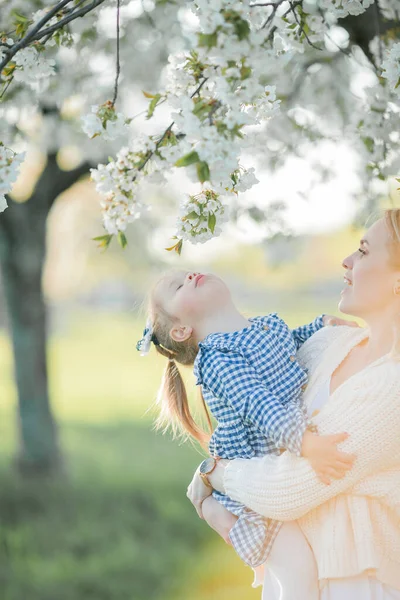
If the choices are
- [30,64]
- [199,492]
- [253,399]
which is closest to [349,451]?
[253,399]

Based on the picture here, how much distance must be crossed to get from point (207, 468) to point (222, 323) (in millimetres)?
444

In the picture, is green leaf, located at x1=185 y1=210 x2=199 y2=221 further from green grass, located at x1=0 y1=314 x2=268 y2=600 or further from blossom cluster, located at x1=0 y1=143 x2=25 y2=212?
green grass, located at x1=0 y1=314 x2=268 y2=600

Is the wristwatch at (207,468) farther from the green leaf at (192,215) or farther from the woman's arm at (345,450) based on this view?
the green leaf at (192,215)

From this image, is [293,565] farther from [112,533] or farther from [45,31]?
[112,533]

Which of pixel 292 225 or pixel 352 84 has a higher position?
pixel 352 84

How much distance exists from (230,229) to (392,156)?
2248 millimetres

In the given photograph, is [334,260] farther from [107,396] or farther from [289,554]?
[289,554]

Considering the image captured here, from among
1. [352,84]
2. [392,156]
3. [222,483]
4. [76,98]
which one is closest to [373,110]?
[392,156]

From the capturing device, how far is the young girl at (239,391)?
2.12m

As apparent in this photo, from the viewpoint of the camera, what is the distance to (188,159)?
5.33 feet

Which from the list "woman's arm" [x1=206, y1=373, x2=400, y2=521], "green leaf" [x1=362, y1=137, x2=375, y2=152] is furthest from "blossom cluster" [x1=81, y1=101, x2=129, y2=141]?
"green leaf" [x1=362, y1=137, x2=375, y2=152]

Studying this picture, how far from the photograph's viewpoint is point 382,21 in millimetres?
3365

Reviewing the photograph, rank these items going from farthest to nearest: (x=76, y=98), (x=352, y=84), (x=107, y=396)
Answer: (x=107, y=396), (x=76, y=98), (x=352, y=84)

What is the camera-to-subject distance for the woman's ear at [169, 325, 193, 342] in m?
2.60
